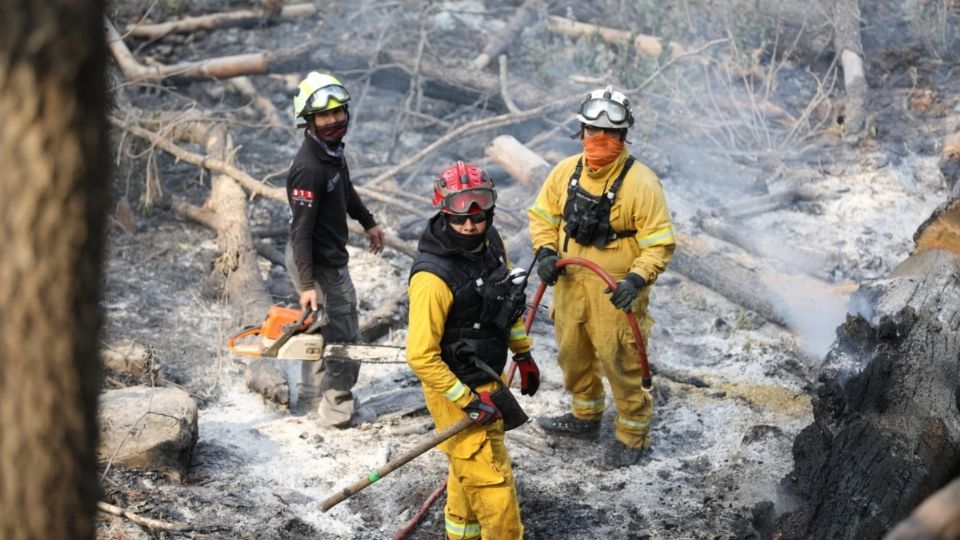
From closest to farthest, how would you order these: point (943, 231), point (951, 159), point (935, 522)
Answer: point (935, 522) → point (943, 231) → point (951, 159)

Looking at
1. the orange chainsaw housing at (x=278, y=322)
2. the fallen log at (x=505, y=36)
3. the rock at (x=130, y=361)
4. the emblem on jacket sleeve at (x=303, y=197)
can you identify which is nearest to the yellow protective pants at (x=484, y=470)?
the orange chainsaw housing at (x=278, y=322)

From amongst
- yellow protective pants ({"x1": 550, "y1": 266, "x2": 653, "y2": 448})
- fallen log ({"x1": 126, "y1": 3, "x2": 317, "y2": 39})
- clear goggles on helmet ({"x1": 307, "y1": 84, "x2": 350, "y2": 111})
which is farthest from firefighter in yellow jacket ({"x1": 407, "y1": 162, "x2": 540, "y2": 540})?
fallen log ({"x1": 126, "y1": 3, "x2": 317, "y2": 39})

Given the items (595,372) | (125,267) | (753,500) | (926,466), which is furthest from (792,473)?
(125,267)

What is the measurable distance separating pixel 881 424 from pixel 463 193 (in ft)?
7.89

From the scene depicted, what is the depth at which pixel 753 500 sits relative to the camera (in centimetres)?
570

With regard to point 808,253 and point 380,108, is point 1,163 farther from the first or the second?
point 380,108

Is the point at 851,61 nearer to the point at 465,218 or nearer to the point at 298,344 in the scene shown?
the point at 298,344

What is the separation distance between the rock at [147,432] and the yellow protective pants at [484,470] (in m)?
1.71

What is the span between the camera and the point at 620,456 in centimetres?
618

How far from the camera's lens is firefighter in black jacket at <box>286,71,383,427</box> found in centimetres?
588

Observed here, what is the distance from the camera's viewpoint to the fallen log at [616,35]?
12.3m

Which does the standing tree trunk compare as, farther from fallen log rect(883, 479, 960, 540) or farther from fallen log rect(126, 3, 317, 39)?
fallen log rect(126, 3, 317, 39)

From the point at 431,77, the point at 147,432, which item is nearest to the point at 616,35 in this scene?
the point at 431,77

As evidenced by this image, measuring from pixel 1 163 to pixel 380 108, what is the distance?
10196 mm
